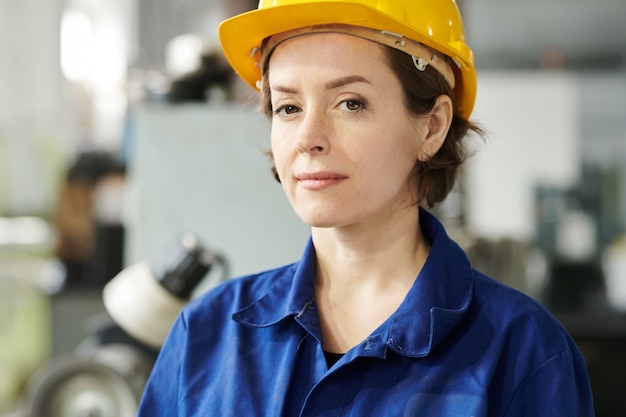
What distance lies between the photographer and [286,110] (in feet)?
4.22

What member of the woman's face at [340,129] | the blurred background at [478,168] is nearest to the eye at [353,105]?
the woman's face at [340,129]

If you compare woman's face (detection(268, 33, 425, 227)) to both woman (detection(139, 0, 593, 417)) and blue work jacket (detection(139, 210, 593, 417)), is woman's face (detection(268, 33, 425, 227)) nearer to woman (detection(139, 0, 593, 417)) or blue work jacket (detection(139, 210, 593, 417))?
woman (detection(139, 0, 593, 417))

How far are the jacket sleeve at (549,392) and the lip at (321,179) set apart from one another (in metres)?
0.40

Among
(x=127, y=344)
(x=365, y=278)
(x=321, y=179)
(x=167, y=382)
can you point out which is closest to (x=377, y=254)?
(x=365, y=278)

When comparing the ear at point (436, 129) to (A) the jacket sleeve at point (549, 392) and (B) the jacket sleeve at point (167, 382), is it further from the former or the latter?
(B) the jacket sleeve at point (167, 382)

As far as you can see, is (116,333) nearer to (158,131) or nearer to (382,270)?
(158,131)

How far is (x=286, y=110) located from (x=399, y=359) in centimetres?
42

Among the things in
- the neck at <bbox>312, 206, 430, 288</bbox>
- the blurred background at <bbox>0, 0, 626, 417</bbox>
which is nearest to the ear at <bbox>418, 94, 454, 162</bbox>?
the neck at <bbox>312, 206, 430, 288</bbox>

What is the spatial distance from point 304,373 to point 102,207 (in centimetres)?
281

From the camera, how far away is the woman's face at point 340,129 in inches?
47.8

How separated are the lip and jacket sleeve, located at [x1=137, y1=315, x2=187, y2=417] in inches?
13.9

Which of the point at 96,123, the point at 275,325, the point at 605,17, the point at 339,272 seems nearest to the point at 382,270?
the point at 339,272

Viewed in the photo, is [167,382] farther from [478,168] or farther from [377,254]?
[478,168]

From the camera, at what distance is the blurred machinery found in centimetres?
201
